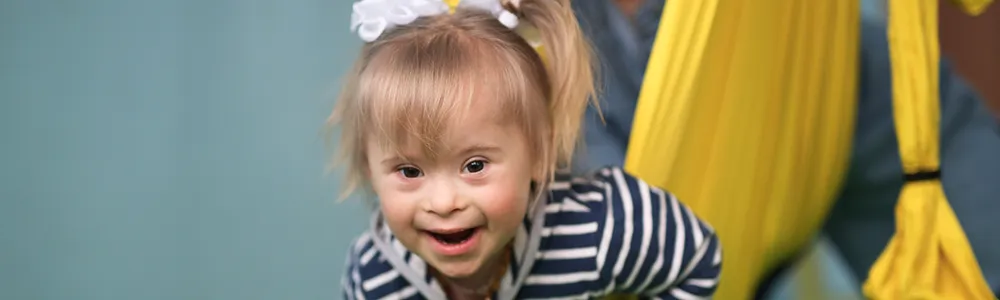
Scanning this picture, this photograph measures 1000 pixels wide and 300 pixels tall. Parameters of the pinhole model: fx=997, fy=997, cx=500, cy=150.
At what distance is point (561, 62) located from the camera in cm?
64

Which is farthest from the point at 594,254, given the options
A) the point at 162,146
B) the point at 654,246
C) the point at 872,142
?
the point at 162,146

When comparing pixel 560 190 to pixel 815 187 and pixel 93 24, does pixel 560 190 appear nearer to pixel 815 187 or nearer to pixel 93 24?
pixel 815 187

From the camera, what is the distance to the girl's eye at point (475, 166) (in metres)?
0.59

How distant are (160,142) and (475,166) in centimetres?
89

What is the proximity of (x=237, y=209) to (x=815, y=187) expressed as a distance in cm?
83

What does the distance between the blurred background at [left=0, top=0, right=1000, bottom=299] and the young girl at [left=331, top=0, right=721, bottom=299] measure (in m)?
0.68

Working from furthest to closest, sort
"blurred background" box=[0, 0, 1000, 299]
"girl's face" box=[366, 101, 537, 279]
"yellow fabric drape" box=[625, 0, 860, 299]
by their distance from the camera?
"blurred background" box=[0, 0, 1000, 299]
"yellow fabric drape" box=[625, 0, 860, 299]
"girl's face" box=[366, 101, 537, 279]

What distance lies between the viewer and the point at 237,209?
1.36 m

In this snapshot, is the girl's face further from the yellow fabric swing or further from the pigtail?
the yellow fabric swing

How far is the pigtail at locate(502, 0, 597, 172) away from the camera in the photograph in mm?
640

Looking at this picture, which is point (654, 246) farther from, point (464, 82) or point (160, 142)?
point (160, 142)

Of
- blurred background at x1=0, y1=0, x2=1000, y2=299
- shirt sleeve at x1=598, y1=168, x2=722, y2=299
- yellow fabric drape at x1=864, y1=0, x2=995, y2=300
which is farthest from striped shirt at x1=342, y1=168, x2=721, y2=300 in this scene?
blurred background at x1=0, y1=0, x2=1000, y2=299

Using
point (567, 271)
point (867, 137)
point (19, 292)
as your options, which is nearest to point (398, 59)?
point (567, 271)

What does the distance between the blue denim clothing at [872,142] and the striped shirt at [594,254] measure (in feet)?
0.22
